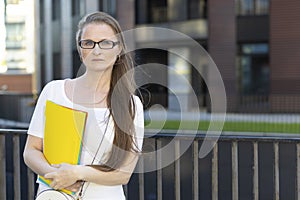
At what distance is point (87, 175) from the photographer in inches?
80.9

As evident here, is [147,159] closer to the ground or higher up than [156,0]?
closer to the ground

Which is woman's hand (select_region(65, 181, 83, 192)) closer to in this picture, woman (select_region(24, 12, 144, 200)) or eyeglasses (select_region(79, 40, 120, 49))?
woman (select_region(24, 12, 144, 200))

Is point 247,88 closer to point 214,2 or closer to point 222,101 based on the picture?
point 214,2

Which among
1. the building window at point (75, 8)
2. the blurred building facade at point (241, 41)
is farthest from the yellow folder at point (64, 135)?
the building window at point (75, 8)

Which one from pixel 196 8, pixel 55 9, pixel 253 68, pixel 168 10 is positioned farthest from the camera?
pixel 55 9

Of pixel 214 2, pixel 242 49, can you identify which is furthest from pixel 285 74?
pixel 214 2

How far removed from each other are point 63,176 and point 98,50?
1.88 ft

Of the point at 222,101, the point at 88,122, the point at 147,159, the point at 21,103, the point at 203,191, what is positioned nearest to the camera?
the point at 88,122

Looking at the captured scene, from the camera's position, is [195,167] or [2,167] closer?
[195,167]

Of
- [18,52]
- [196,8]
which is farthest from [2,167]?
[18,52]

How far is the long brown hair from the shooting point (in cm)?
213

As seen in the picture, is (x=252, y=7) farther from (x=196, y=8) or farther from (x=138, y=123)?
(x=138, y=123)

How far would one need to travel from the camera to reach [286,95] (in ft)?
75.8

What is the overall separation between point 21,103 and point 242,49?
11549 millimetres
